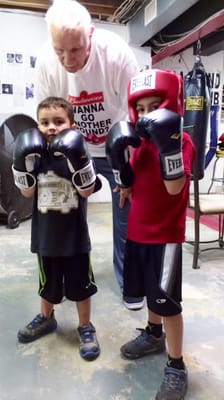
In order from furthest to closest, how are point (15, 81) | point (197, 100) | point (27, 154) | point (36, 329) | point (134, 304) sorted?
point (15, 81)
point (197, 100)
point (134, 304)
point (36, 329)
point (27, 154)

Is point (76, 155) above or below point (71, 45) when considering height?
below

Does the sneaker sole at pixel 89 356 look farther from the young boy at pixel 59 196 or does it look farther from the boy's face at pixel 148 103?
the boy's face at pixel 148 103

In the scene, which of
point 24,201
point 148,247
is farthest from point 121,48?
point 24,201

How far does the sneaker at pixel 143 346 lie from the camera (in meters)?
1.43

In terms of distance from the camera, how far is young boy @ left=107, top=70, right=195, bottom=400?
3.59 ft

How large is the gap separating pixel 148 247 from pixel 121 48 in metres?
0.98

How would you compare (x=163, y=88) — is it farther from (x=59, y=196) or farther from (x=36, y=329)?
(x=36, y=329)

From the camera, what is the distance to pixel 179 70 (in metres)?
5.48

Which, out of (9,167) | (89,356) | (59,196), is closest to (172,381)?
(89,356)

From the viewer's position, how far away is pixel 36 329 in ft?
5.14

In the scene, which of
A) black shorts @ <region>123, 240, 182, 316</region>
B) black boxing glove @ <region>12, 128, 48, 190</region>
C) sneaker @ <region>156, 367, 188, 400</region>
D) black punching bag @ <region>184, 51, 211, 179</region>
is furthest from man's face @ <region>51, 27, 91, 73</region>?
black punching bag @ <region>184, 51, 211, 179</region>

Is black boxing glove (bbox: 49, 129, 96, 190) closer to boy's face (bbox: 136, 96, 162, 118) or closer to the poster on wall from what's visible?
boy's face (bbox: 136, 96, 162, 118)

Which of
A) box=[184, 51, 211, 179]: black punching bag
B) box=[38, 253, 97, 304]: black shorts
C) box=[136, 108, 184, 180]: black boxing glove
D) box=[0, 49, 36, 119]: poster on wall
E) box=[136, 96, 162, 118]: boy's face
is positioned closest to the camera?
box=[136, 108, 184, 180]: black boxing glove

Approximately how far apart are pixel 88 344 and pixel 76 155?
2.57 feet
